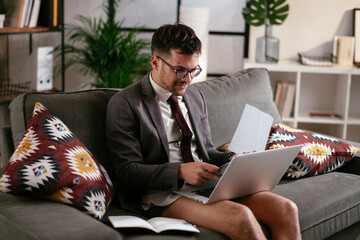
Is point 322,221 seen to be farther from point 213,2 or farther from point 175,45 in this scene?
point 213,2

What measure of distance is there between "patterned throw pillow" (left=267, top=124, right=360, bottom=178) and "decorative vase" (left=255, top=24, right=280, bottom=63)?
4.99 ft

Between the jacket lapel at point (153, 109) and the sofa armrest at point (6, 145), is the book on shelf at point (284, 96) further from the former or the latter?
the sofa armrest at point (6, 145)

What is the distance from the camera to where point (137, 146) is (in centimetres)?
198

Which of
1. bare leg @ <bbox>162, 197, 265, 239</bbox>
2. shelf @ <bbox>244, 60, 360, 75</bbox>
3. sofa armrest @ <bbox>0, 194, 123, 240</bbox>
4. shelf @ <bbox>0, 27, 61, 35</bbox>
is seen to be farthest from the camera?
shelf @ <bbox>244, 60, 360, 75</bbox>

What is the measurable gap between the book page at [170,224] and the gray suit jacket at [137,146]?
14 centimetres

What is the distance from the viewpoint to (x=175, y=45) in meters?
1.99

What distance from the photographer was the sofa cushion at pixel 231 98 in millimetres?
2508

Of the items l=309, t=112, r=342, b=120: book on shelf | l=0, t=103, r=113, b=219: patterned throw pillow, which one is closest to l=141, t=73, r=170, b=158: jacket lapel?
l=0, t=103, r=113, b=219: patterned throw pillow

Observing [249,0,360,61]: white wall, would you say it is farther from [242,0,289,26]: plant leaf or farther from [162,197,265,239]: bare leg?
[162,197,265,239]: bare leg

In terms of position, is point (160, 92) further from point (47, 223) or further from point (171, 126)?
point (47, 223)

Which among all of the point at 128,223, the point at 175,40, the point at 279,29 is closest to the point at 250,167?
the point at 128,223

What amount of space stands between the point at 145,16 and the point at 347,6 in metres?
1.63

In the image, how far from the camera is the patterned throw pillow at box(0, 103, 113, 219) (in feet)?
5.44

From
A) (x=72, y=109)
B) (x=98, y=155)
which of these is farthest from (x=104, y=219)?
(x=72, y=109)
